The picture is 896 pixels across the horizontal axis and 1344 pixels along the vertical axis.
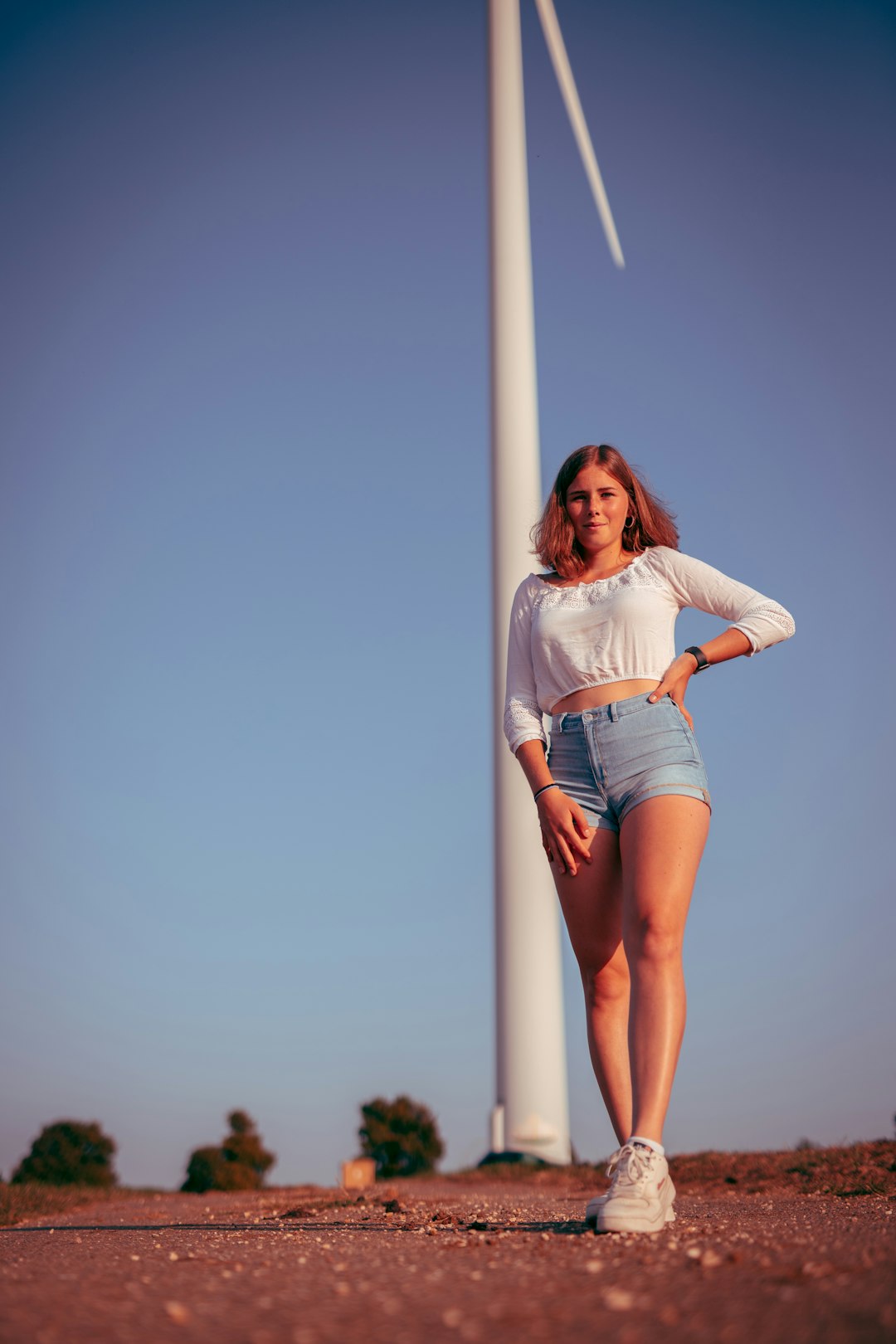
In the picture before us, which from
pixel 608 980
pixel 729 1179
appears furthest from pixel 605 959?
pixel 729 1179

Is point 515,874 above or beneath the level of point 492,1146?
above

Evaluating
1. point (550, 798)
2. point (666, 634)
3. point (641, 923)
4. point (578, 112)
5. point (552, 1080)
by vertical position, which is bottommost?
point (552, 1080)

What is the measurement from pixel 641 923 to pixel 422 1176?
963 centimetres

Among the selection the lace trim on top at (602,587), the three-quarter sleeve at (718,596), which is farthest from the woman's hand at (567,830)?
the three-quarter sleeve at (718,596)

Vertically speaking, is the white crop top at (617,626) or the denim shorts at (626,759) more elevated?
the white crop top at (617,626)

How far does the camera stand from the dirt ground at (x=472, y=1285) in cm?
229

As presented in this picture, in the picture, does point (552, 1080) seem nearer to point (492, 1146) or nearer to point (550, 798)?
point (492, 1146)

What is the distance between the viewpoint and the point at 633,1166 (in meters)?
3.81

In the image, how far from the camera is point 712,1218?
473 centimetres

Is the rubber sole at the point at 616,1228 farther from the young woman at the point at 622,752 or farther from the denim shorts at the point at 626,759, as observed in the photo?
the denim shorts at the point at 626,759

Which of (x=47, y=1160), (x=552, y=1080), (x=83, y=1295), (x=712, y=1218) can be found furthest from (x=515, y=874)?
(x=83, y=1295)

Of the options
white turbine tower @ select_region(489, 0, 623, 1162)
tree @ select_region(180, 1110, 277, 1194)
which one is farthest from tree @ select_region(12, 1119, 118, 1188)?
white turbine tower @ select_region(489, 0, 623, 1162)

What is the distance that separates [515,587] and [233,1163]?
7.00 m

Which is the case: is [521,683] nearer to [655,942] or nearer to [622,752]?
[622,752]
